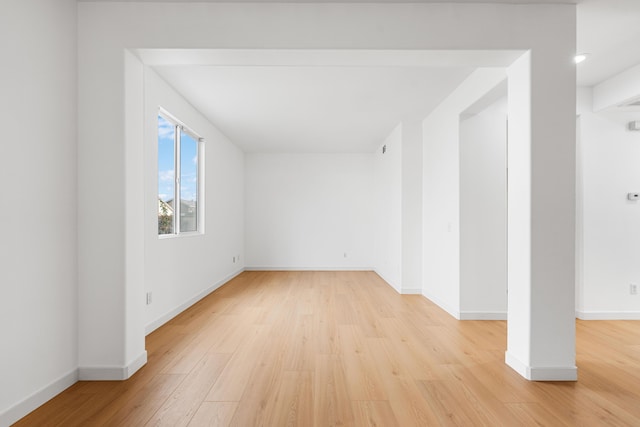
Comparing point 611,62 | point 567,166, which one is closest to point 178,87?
point 567,166

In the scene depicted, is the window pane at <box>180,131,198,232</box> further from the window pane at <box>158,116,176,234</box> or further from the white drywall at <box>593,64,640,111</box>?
the white drywall at <box>593,64,640,111</box>

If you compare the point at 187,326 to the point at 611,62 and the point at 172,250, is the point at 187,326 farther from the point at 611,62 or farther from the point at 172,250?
the point at 611,62

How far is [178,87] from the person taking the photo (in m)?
4.05

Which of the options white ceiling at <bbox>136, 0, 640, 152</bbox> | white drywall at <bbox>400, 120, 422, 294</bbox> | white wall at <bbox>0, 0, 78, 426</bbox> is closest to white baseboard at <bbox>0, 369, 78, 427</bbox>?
white wall at <bbox>0, 0, 78, 426</bbox>

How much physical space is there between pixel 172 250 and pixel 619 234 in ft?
17.2

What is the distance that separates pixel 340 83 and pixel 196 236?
2.89 meters

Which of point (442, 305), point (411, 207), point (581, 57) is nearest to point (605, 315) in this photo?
point (442, 305)

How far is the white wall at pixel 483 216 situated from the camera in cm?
402

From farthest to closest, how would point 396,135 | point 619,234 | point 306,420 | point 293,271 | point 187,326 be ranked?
point 293,271, point 396,135, point 619,234, point 187,326, point 306,420

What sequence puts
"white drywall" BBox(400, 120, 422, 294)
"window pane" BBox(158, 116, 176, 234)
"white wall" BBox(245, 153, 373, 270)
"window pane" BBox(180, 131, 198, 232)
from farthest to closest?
"white wall" BBox(245, 153, 373, 270) < "white drywall" BBox(400, 120, 422, 294) < "window pane" BBox(180, 131, 198, 232) < "window pane" BBox(158, 116, 176, 234)

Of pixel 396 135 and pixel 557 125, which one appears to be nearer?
pixel 557 125

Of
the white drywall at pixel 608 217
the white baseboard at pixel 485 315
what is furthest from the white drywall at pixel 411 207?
the white drywall at pixel 608 217

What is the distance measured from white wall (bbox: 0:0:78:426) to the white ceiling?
0.65 metres

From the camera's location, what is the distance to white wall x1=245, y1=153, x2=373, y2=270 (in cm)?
818
